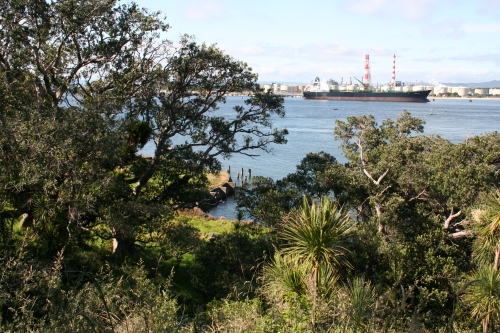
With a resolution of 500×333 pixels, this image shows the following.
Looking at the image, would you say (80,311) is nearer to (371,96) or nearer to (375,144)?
(375,144)

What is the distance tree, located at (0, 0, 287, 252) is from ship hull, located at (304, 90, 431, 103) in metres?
109

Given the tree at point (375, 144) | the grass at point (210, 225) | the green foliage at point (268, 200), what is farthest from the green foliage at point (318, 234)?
the grass at point (210, 225)

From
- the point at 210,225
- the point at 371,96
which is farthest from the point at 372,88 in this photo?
the point at 210,225

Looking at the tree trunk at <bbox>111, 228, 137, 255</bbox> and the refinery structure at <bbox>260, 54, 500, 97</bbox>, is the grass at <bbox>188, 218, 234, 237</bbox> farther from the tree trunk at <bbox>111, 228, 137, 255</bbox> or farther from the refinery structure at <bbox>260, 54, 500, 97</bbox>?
the refinery structure at <bbox>260, 54, 500, 97</bbox>

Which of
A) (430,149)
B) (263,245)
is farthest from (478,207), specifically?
(263,245)

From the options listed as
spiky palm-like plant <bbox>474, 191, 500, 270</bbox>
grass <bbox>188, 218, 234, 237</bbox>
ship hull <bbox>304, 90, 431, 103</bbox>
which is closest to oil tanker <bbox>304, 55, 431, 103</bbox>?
ship hull <bbox>304, 90, 431, 103</bbox>

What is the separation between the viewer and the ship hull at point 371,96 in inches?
4649

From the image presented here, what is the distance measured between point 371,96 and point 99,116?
399ft

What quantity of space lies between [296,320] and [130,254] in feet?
33.4

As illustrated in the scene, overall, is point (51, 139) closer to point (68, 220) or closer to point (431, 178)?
point (68, 220)

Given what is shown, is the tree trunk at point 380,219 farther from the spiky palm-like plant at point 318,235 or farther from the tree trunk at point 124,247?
the tree trunk at point 124,247

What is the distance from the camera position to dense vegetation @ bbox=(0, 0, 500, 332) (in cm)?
894

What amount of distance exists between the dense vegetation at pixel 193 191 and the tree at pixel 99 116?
0.05 metres

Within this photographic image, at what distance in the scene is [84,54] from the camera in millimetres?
13484
